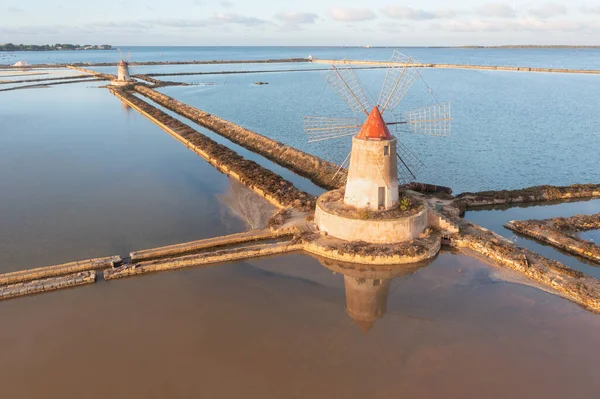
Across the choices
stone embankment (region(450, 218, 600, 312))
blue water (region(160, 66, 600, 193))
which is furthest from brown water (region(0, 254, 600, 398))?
blue water (region(160, 66, 600, 193))

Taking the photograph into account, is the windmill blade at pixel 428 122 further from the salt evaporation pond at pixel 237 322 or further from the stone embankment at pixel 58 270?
the stone embankment at pixel 58 270

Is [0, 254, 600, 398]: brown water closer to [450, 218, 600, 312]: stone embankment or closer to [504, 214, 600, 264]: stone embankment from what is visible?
[450, 218, 600, 312]: stone embankment

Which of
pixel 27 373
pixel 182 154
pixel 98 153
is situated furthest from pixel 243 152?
pixel 27 373

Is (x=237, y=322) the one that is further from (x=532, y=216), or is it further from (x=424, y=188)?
(x=532, y=216)

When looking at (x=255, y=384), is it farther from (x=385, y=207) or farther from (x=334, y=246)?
(x=385, y=207)

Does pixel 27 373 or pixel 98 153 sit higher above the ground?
pixel 98 153

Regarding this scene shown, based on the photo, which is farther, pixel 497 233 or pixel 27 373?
pixel 497 233

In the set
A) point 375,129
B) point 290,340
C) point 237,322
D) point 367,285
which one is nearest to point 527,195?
point 375,129
